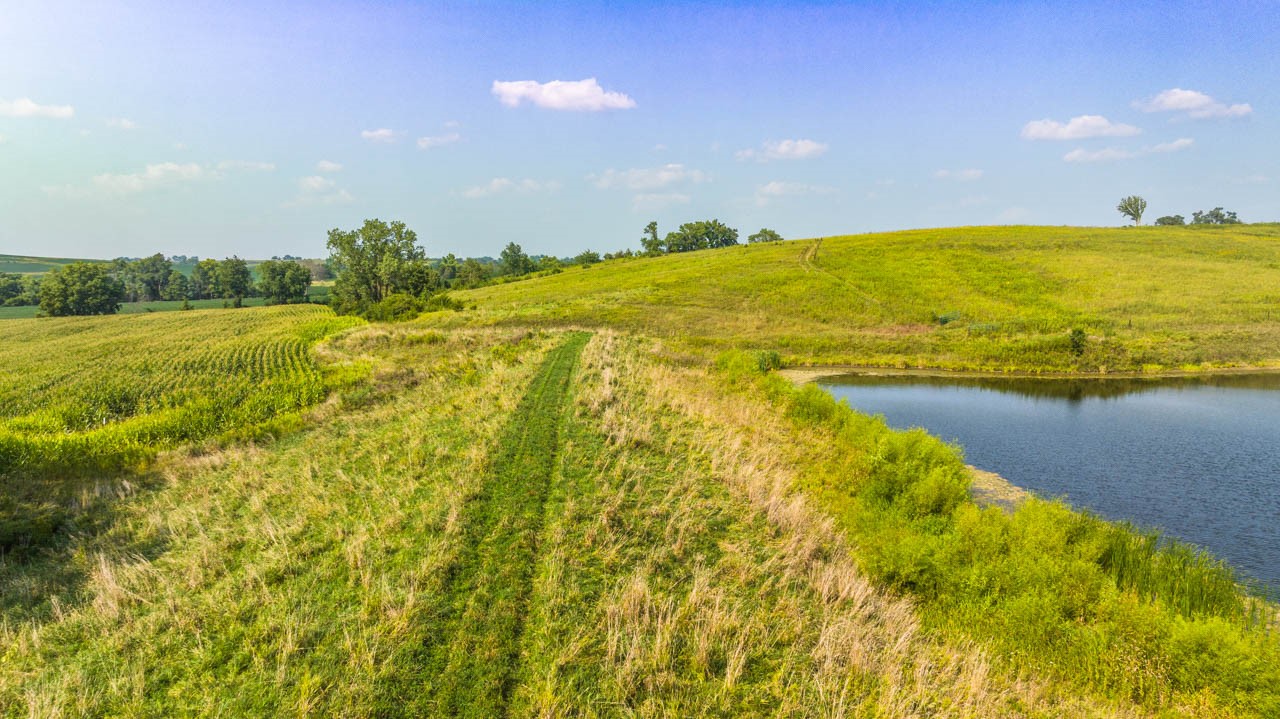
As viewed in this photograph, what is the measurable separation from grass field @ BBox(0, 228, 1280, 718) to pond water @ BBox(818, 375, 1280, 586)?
5.08 metres

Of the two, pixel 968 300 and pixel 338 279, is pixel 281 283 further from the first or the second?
pixel 968 300

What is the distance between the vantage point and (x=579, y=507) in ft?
38.1

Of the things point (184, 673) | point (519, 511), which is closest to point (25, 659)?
point (184, 673)

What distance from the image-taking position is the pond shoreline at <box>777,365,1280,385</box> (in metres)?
41.0

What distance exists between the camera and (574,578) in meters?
9.09

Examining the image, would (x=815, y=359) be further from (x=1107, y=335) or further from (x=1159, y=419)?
(x=1107, y=335)

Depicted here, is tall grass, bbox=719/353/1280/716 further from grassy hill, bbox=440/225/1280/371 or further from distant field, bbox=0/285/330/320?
distant field, bbox=0/285/330/320

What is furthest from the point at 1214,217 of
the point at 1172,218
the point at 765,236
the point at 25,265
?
the point at 25,265

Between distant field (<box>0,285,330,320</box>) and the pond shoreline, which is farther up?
distant field (<box>0,285,330,320</box>)

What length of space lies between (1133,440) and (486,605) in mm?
30996

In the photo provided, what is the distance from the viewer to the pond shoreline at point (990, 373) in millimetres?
40969

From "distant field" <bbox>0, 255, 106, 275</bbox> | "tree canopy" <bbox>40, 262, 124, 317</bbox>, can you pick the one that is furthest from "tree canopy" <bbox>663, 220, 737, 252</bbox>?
"distant field" <bbox>0, 255, 106, 275</bbox>

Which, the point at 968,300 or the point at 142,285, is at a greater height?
the point at 142,285

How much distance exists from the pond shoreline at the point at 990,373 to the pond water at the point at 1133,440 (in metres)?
1.18
